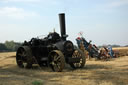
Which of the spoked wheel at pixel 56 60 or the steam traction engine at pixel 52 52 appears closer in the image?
the spoked wheel at pixel 56 60

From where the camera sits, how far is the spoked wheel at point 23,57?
12.9 meters

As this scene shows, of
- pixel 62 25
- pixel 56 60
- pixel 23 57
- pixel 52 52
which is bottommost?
pixel 23 57

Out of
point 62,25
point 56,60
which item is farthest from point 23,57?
point 62,25

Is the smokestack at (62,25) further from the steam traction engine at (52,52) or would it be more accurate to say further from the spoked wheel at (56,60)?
the spoked wheel at (56,60)

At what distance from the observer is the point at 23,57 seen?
526 inches

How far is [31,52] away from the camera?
42.9 ft

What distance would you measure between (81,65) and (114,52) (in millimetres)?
8781

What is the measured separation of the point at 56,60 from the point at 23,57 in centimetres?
295

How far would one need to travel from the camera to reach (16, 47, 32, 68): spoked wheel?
42.3 ft

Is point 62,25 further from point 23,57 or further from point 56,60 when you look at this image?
point 23,57

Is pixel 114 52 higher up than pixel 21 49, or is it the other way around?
pixel 21 49

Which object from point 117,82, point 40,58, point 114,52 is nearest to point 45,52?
point 40,58

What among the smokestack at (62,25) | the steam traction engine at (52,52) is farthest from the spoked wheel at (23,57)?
the smokestack at (62,25)

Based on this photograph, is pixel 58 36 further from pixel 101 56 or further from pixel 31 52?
pixel 101 56
